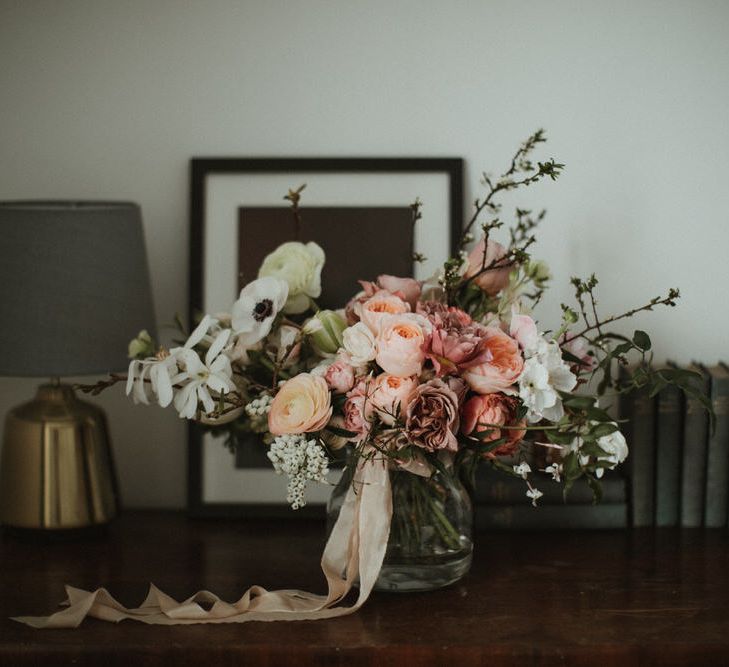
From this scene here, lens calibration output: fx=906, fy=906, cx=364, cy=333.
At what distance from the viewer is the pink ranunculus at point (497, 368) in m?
1.05

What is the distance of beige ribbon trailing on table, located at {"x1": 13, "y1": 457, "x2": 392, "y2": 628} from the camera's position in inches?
42.8

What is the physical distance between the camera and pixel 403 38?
5.08 feet

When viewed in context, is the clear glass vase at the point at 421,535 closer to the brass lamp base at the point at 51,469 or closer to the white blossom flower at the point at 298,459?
the white blossom flower at the point at 298,459

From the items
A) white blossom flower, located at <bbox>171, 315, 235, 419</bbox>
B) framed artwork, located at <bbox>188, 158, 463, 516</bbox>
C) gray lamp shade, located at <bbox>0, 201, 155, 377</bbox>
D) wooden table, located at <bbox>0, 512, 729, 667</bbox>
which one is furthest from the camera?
framed artwork, located at <bbox>188, 158, 463, 516</bbox>

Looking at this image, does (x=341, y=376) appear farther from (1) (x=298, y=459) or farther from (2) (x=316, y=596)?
(2) (x=316, y=596)

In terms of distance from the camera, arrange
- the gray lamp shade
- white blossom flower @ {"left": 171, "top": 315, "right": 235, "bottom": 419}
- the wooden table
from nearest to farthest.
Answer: the wooden table, white blossom flower @ {"left": 171, "top": 315, "right": 235, "bottom": 419}, the gray lamp shade

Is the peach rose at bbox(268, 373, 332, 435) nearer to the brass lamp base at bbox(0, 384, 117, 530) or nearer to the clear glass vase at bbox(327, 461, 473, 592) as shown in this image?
the clear glass vase at bbox(327, 461, 473, 592)

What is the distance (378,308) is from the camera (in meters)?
1.10

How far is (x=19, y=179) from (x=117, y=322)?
1.49ft

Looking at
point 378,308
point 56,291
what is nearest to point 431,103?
point 378,308

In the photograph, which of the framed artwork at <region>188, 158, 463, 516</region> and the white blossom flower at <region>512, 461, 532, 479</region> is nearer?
the white blossom flower at <region>512, 461, 532, 479</region>

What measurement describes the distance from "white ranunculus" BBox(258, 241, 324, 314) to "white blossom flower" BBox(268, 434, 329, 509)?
202mm

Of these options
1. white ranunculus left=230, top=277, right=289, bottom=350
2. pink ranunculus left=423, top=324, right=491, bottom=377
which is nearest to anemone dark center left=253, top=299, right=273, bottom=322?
white ranunculus left=230, top=277, right=289, bottom=350

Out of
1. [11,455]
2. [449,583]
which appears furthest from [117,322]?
[449,583]
